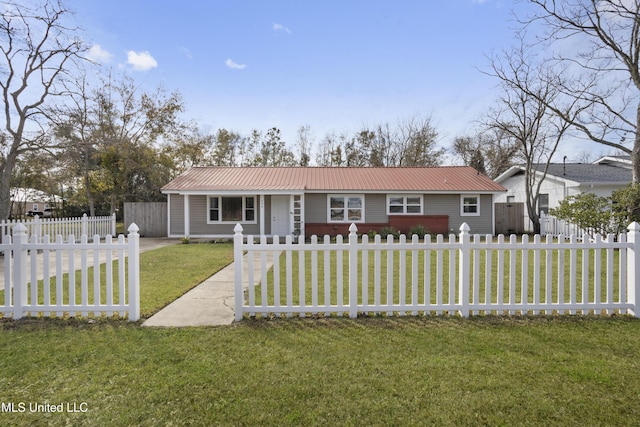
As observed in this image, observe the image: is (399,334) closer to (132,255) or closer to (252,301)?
(252,301)

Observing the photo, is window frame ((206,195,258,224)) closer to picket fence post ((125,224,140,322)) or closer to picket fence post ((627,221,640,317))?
picket fence post ((125,224,140,322))

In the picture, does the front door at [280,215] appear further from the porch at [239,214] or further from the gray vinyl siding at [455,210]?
the gray vinyl siding at [455,210]

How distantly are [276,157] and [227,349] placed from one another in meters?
31.9

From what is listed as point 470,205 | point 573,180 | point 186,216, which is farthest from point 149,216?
point 573,180

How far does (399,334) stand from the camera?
383 cm

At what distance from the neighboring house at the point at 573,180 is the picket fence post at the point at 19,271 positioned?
18.7 m

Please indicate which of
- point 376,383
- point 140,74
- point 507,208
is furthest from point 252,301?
point 140,74

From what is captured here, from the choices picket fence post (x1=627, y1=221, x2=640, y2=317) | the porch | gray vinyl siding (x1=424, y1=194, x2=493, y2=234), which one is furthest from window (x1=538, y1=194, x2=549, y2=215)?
picket fence post (x1=627, y1=221, x2=640, y2=317)

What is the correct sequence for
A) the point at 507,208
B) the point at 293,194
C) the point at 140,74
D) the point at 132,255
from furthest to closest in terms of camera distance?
the point at 140,74
the point at 507,208
the point at 293,194
the point at 132,255

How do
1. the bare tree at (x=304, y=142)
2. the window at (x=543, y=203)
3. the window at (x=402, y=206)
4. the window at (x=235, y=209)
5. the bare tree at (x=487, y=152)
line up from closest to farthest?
1. the window at (x=235, y=209)
2. the window at (x=402, y=206)
3. the window at (x=543, y=203)
4. the bare tree at (x=487, y=152)
5. the bare tree at (x=304, y=142)

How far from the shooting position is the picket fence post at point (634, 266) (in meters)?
4.29

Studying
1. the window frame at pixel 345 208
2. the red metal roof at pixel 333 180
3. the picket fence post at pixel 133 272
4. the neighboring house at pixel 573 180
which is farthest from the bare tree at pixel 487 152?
the picket fence post at pixel 133 272

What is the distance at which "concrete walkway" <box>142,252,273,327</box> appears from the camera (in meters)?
4.29

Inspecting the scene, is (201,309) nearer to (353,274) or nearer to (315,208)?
(353,274)
